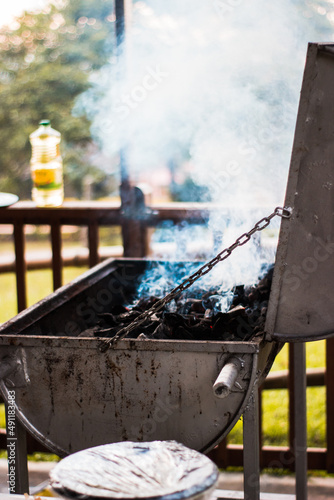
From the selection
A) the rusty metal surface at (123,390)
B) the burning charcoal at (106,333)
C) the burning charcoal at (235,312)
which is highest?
the burning charcoal at (235,312)

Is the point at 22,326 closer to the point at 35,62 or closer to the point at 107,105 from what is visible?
the point at 107,105

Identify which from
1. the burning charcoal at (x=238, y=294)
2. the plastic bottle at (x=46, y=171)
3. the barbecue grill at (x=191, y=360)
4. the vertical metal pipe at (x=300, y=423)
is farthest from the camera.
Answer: the plastic bottle at (x=46, y=171)

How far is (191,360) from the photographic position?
67.4 inches

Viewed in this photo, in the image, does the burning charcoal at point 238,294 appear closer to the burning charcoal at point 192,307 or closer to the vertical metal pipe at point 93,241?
the burning charcoal at point 192,307

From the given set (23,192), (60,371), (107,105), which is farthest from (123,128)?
(23,192)

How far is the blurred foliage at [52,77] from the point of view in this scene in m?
11.6

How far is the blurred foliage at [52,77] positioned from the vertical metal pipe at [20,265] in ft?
28.2

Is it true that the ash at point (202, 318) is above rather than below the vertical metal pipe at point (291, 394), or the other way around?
above

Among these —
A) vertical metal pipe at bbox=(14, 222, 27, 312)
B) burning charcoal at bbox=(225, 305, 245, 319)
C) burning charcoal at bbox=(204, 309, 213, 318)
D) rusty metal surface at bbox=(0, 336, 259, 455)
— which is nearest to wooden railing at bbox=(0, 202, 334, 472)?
vertical metal pipe at bbox=(14, 222, 27, 312)

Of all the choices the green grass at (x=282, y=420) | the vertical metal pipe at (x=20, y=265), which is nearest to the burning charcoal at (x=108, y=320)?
the vertical metal pipe at (x=20, y=265)

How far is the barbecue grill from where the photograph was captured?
1707mm

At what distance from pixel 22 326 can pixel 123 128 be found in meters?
1.75

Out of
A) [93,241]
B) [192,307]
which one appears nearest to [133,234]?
[93,241]

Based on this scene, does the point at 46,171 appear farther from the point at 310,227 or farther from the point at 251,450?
the point at 251,450
